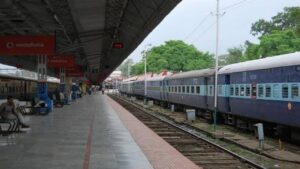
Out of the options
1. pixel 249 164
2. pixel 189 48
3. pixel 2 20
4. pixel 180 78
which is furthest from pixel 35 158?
pixel 189 48

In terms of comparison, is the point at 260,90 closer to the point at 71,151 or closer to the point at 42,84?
the point at 71,151

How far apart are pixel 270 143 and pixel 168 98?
29.2m

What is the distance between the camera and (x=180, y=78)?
134 feet

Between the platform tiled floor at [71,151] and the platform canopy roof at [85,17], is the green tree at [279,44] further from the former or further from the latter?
the platform tiled floor at [71,151]

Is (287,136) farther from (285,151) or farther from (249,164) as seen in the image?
(249,164)

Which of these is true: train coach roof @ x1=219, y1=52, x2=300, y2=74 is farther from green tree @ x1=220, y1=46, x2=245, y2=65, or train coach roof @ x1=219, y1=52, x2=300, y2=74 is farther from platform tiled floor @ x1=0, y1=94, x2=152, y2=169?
green tree @ x1=220, y1=46, x2=245, y2=65

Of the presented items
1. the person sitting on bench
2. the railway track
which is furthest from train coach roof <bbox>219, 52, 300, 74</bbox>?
the person sitting on bench

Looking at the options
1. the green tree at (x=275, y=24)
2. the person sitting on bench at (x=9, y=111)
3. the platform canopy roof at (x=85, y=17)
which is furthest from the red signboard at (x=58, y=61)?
the green tree at (x=275, y=24)

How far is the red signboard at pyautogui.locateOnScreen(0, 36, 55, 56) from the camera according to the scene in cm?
2297

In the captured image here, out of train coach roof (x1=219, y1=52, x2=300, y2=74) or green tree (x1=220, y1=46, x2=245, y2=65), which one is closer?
train coach roof (x1=219, y1=52, x2=300, y2=74)

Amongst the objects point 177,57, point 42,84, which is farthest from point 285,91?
point 177,57

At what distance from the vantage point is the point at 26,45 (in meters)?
23.5

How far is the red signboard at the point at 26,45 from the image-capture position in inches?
904

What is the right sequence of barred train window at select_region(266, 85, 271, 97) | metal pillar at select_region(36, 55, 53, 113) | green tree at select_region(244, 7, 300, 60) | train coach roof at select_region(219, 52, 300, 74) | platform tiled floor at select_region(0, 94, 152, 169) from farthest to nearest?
green tree at select_region(244, 7, 300, 60), metal pillar at select_region(36, 55, 53, 113), barred train window at select_region(266, 85, 271, 97), train coach roof at select_region(219, 52, 300, 74), platform tiled floor at select_region(0, 94, 152, 169)
